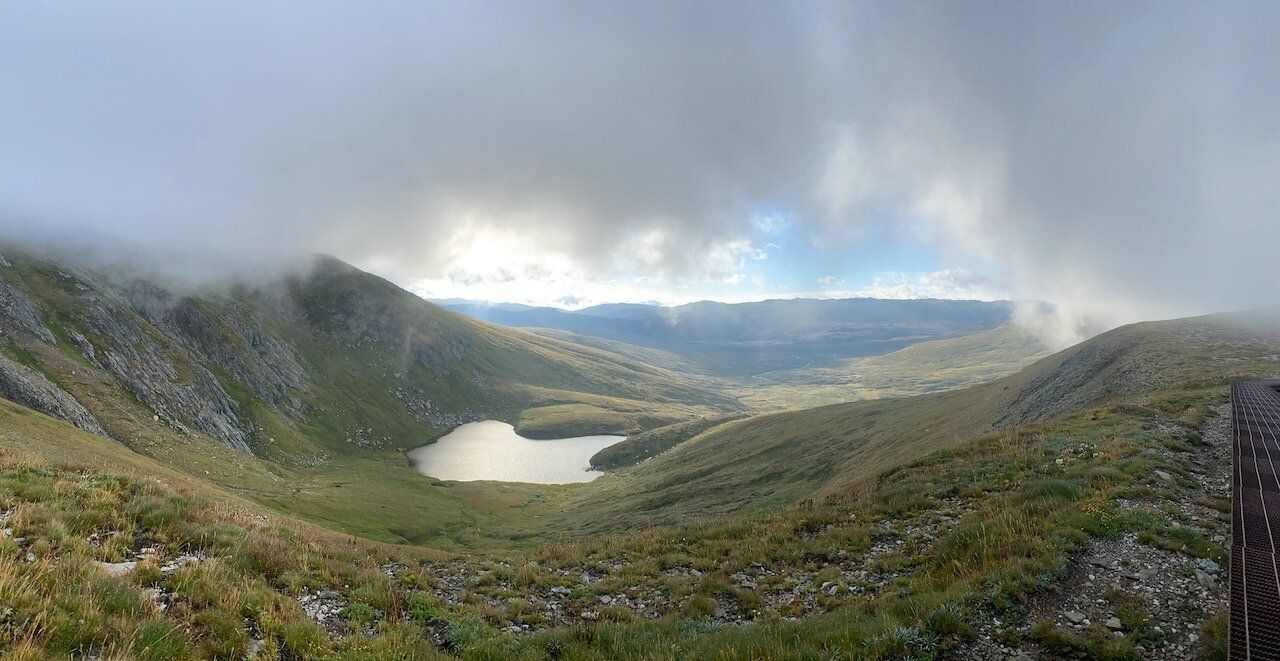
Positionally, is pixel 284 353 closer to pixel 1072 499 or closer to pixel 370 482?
pixel 370 482

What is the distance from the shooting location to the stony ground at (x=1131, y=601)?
9414 mm

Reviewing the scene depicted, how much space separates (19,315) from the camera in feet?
278

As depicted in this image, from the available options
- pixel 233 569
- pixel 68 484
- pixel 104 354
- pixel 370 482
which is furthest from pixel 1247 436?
pixel 104 354

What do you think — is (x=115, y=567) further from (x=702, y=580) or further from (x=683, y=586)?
(x=702, y=580)

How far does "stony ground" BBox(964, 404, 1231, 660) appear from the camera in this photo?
941 centimetres

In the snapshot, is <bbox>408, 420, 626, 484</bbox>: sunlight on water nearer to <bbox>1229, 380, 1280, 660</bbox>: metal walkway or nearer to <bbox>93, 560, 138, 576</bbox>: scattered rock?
<bbox>93, 560, 138, 576</bbox>: scattered rock

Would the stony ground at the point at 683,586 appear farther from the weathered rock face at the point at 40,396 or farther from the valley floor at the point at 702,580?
the weathered rock face at the point at 40,396

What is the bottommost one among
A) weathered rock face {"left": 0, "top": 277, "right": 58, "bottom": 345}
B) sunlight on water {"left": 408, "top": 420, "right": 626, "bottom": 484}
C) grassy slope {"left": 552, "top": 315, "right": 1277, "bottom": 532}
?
sunlight on water {"left": 408, "top": 420, "right": 626, "bottom": 484}

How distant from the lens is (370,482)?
11869 centimetres

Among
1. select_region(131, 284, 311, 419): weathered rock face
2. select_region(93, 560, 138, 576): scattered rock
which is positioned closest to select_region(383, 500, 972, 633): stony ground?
select_region(93, 560, 138, 576): scattered rock

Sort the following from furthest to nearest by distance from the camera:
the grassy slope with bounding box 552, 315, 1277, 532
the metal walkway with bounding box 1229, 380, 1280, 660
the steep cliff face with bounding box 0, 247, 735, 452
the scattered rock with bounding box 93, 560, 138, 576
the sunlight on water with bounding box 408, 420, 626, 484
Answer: the sunlight on water with bounding box 408, 420, 626, 484 → the steep cliff face with bounding box 0, 247, 735, 452 → the grassy slope with bounding box 552, 315, 1277, 532 → the scattered rock with bounding box 93, 560, 138, 576 → the metal walkway with bounding box 1229, 380, 1280, 660

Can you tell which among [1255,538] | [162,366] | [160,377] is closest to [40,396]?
[160,377]

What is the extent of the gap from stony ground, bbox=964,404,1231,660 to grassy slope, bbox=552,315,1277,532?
21370 millimetres

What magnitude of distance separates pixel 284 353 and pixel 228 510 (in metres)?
198
